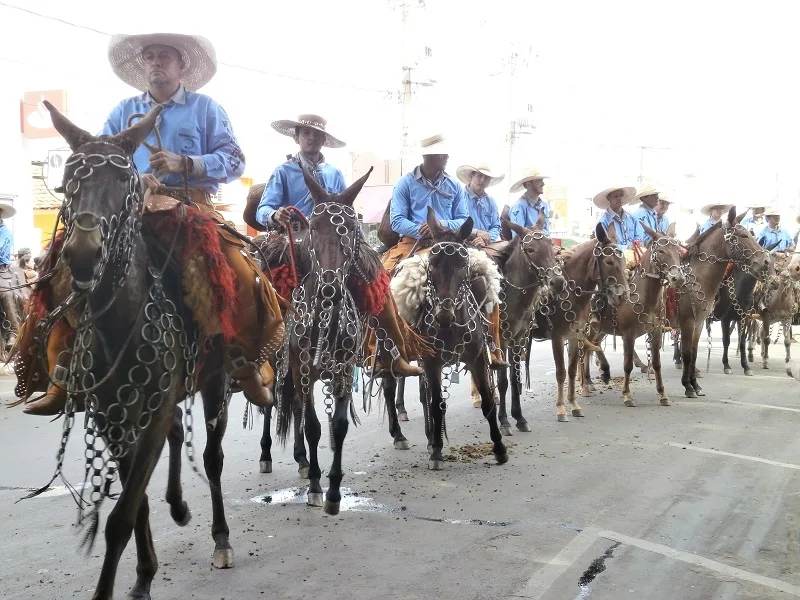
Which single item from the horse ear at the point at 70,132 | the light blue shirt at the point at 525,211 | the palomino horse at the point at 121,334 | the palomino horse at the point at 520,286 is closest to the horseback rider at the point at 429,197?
the palomino horse at the point at 520,286

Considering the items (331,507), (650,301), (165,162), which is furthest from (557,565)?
(650,301)

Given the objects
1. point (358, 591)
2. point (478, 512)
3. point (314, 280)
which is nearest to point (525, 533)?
point (478, 512)

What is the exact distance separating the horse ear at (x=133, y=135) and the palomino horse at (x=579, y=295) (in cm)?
777

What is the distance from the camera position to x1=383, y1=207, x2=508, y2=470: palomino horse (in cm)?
844

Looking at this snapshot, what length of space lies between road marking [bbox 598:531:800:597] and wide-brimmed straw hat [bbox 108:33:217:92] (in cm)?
440

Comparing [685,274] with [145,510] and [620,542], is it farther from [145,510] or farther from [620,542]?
[145,510]

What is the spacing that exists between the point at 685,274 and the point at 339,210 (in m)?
8.10

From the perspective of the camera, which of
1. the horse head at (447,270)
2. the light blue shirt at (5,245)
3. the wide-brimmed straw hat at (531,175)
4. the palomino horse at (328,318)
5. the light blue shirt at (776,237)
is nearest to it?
the palomino horse at (328,318)

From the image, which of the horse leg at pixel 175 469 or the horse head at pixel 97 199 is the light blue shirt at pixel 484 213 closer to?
the horse leg at pixel 175 469

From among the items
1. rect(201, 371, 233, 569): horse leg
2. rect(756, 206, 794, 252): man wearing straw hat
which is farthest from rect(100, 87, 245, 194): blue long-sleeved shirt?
rect(756, 206, 794, 252): man wearing straw hat

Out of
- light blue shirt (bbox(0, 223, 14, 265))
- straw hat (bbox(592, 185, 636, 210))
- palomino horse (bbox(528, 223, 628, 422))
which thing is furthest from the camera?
straw hat (bbox(592, 185, 636, 210))

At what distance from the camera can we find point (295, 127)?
28.6 ft

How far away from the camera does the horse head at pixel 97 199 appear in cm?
A: 396

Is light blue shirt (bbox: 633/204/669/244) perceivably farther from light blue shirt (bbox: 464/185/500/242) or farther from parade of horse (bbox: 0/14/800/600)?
light blue shirt (bbox: 464/185/500/242)
